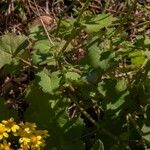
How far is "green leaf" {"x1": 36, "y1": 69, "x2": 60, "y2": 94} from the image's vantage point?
1969 millimetres

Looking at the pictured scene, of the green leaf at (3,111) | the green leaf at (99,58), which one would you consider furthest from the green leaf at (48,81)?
the green leaf at (3,111)

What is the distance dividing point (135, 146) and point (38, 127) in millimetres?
468

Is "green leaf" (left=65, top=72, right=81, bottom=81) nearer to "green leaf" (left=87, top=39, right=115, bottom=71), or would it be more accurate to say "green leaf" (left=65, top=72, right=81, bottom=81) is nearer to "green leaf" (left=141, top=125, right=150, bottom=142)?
"green leaf" (left=87, top=39, right=115, bottom=71)

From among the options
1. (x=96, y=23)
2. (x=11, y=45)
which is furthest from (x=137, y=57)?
(x=11, y=45)

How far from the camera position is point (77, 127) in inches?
83.6

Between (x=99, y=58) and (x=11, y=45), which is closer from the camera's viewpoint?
(x=99, y=58)

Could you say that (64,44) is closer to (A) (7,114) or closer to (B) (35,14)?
(A) (7,114)

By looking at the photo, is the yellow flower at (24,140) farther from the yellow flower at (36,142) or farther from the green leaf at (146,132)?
the green leaf at (146,132)

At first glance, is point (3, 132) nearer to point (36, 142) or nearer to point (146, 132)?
point (36, 142)

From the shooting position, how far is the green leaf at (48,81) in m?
1.97

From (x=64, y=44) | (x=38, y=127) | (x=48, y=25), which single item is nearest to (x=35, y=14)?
(x=48, y=25)

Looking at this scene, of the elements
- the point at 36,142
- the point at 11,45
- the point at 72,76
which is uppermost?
the point at 11,45

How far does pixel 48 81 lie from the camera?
6.56ft

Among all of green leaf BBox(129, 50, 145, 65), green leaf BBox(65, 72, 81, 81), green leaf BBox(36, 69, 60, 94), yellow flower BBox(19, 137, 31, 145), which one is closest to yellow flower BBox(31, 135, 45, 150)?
yellow flower BBox(19, 137, 31, 145)
